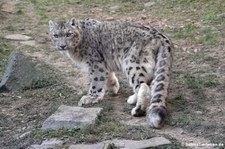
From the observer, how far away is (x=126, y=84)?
7.73 metres

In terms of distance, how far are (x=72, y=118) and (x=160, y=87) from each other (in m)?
1.03

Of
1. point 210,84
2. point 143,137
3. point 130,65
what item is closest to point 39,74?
point 130,65

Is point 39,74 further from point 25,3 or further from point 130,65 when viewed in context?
point 25,3

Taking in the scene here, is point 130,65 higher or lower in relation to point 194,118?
higher

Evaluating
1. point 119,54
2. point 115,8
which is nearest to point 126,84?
point 119,54

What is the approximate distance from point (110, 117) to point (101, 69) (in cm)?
101

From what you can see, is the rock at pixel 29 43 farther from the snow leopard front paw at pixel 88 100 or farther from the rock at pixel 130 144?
the rock at pixel 130 144

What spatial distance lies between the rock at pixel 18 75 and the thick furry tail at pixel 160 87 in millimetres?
2169

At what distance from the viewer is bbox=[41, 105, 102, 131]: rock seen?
581 cm

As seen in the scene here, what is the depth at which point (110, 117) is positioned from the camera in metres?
6.24

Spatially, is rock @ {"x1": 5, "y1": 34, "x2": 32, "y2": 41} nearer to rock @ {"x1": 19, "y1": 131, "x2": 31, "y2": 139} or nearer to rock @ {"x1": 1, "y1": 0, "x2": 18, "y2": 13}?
rock @ {"x1": 1, "y1": 0, "x2": 18, "y2": 13}

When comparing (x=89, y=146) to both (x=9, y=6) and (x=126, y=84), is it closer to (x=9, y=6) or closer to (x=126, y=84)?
(x=126, y=84)

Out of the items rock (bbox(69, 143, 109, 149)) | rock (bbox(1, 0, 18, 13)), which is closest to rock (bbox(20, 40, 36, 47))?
rock (bbox(1, 0, 18, 13))

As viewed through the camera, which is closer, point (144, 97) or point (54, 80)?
point (144, 97)
